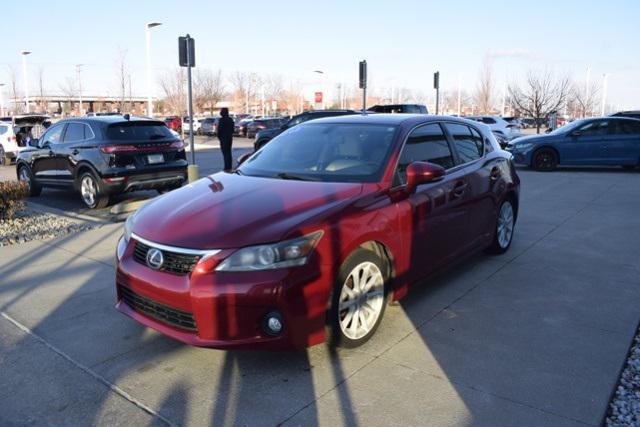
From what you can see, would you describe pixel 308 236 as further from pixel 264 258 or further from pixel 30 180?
pixel 30 180

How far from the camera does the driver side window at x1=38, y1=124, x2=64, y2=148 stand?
10.3 metres

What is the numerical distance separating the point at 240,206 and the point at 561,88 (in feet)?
126

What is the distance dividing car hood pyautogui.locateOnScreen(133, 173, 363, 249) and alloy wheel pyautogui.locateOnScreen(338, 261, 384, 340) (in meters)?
0.50

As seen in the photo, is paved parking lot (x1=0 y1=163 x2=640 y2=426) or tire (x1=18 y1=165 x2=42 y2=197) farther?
tire (x1=18 y1=165 x2=42 y2=197)

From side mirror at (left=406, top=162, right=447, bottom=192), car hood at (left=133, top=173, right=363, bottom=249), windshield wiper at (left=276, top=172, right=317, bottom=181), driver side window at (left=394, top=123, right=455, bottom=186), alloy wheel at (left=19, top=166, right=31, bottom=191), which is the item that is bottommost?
alloy wheel at (left=19, top=166, right=31, bottom=191)

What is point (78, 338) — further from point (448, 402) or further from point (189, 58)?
point (189, 58)

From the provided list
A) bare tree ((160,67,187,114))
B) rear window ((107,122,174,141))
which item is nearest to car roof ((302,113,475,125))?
rear window ((107,122,174,141))

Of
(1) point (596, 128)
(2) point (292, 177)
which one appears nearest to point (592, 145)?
(1) point (596, 128)

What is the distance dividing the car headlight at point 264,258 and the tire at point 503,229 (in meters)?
3.20

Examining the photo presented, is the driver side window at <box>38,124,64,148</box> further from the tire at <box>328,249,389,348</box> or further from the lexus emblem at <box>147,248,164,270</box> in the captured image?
the tire at <box>328,249,389,348</box>

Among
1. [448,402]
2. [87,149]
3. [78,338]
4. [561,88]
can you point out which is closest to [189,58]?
[87,149]

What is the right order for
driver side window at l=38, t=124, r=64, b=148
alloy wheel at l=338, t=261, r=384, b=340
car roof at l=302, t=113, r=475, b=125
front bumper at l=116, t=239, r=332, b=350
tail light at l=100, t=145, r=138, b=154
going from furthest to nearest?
1. driver side window at l=38, t=124, r=64, b=148
2. tail light at l=100, t=145, r=138, b=154
3. car roof at l=302, t=113, r=475, b=125
4. alloy wheel at l=338, t=261, r=384, b=340
5. front bumper at l=116, t=239, r=332, b=350

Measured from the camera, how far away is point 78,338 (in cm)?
407

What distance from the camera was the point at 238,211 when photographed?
3.66 meters
